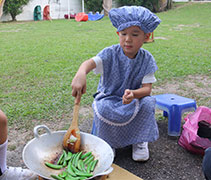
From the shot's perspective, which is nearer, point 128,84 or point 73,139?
point 73,139

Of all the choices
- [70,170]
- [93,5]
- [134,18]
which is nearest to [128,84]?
[134,18]

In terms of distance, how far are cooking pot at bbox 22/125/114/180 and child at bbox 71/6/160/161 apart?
402 mm

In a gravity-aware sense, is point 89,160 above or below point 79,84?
below

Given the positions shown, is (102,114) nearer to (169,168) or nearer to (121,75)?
(121,75)

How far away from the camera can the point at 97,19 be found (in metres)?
15.9

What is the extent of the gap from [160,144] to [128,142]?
→ 1.32 ft

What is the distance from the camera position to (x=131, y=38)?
203 cm

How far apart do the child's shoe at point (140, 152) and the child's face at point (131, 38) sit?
0.79 metres

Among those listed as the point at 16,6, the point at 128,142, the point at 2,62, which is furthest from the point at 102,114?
the point at 16,6

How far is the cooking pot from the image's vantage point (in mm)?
1486

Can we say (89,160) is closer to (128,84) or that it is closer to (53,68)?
(128,84)

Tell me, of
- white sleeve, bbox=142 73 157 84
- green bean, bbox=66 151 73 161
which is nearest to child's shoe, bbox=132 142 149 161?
white sleeve, bbox=142 73 157 84

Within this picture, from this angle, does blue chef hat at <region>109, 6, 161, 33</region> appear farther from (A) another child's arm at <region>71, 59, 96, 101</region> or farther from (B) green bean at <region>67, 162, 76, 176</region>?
(B) green bean at <region>67, 162, 76, 176</region>

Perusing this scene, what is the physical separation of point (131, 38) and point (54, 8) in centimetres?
1702
